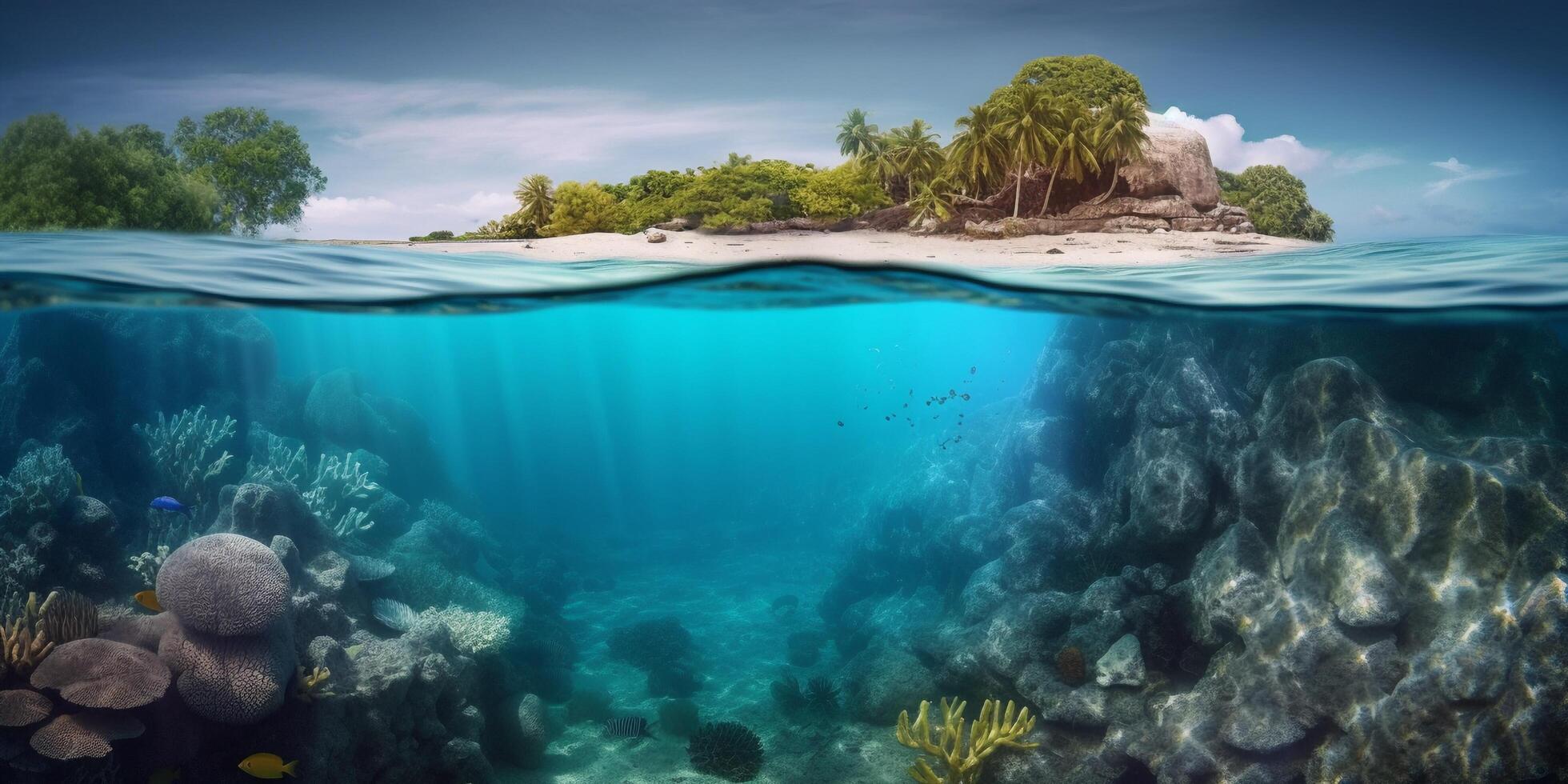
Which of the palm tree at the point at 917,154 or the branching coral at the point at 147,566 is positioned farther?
the palm tree at the point at 917,154

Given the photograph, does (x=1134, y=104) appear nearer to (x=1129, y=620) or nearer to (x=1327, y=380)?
(x=1327, y=380)

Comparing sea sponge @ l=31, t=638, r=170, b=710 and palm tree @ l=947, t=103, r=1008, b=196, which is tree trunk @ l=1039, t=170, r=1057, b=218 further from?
sea sponge @ l=31, t=638, r=170, b=710

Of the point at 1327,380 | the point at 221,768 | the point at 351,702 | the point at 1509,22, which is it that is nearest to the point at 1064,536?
the point at 1327,380

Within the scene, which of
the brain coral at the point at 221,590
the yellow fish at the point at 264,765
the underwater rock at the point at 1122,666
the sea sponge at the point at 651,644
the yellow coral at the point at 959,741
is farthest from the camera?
the sea sponge at the point at 651,644

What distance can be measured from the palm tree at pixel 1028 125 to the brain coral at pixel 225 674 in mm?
13709

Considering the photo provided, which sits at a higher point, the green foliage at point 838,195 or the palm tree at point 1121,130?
the palm tree at point 1121,130

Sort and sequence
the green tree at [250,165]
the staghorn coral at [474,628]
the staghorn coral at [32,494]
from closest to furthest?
the staghorn coral at [32,494], the staghorn coral at [474,628], the green tree at [250,165]

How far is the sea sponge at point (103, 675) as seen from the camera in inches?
279

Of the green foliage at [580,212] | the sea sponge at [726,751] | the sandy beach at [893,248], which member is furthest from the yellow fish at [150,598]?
the green foliage at [580,212]

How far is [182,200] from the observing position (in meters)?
13.2

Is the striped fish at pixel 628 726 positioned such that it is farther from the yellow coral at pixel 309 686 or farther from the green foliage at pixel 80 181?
the green foliage at pixel 80 181

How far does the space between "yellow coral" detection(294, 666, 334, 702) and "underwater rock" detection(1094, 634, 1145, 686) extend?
10.1m

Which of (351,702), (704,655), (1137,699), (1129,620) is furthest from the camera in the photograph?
(704,655)

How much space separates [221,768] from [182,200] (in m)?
10.7
